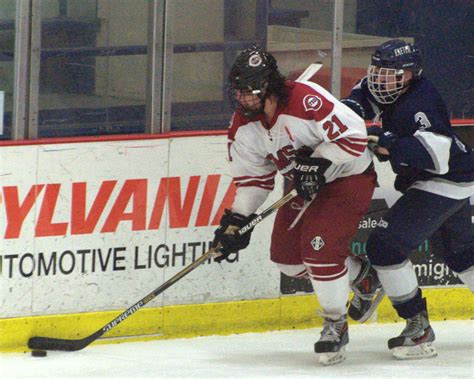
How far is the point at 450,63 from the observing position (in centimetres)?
584

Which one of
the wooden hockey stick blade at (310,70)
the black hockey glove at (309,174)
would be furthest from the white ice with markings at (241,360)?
the wooden hockey stick blade at (310,70)

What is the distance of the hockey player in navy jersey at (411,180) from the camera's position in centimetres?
467

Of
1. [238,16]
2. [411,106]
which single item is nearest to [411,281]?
[411,106]

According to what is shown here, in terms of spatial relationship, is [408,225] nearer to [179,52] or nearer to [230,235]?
[230,235]

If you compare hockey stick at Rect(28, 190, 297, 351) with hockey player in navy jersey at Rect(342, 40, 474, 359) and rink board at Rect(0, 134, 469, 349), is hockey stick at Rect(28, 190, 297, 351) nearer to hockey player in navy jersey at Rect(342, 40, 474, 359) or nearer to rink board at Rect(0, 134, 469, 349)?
rink board at Rect(0, 134, 469, 349)

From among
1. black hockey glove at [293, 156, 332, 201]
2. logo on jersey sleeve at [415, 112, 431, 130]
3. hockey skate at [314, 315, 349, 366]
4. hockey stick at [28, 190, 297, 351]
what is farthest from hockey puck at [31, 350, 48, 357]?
logo on jersey sleeve at [415, 112, 431, 130]

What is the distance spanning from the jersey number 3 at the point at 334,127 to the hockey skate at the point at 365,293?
2.08 feet

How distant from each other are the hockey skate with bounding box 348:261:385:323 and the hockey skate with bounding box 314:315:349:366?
0.71ft

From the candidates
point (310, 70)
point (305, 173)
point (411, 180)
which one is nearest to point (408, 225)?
point (411, 180)

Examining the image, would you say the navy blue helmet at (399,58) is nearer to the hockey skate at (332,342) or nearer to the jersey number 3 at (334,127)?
the jersey number 3 at (334,127)

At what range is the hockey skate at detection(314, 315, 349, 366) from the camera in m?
4.76

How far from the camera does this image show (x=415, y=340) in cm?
490

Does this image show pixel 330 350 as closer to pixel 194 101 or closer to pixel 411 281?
pixel 411 281

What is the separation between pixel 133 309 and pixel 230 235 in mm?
458
